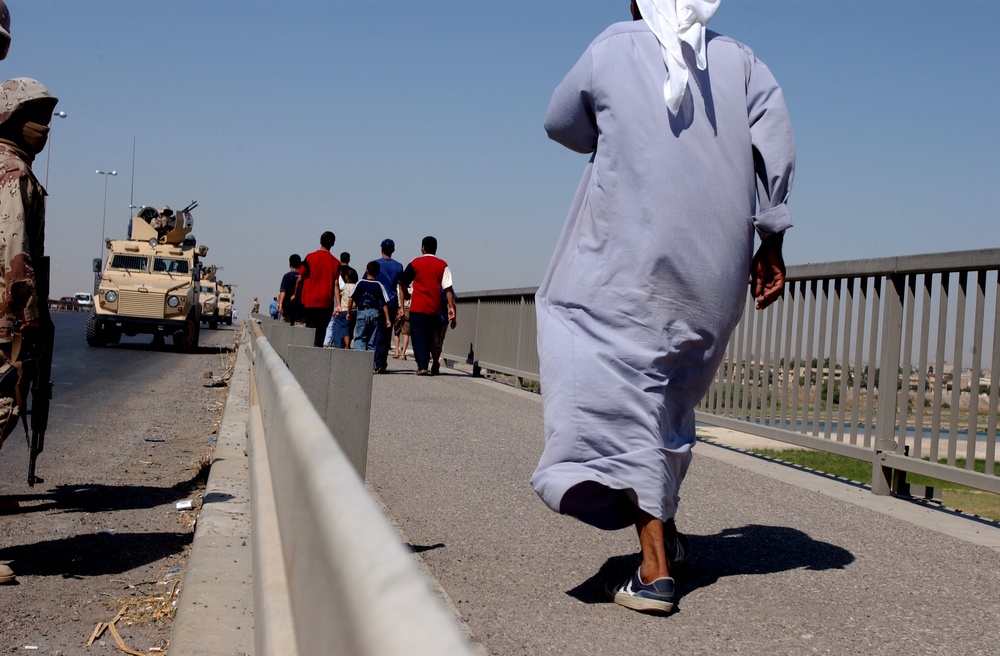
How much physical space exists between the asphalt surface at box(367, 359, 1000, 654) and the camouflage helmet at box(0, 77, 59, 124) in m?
2.42

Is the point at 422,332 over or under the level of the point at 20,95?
under

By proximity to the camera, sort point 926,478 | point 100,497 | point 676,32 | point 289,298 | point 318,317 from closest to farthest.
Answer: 1. point 676,32
2. point 100,497
3. point 926,478
4. point 318,317
5. point 289,298

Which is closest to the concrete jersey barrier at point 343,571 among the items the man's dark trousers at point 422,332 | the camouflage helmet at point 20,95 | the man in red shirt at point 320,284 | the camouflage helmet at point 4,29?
the camouflage helmet at point 20,95

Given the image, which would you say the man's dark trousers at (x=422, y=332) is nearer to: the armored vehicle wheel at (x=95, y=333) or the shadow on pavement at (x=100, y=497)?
the shadow on pavement at (x=100, y=497)

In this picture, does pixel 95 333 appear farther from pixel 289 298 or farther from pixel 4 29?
pixel 4 29

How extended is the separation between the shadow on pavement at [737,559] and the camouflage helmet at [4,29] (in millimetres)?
3395

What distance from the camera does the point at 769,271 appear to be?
3.82m

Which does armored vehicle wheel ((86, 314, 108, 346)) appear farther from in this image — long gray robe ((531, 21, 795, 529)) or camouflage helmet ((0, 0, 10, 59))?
long gray robe ((531, 21, 795, 529))

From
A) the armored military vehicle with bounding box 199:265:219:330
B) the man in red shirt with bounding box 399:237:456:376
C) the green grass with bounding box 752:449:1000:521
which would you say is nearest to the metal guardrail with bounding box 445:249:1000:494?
the green grass with bounding box 752:449:1000:521

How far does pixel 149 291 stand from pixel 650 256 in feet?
76.1

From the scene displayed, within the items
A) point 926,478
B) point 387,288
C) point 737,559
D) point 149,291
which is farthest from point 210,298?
point 737,559

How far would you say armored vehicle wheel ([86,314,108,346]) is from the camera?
82.4 ft

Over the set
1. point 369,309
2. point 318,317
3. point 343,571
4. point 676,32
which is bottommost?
point 343,571

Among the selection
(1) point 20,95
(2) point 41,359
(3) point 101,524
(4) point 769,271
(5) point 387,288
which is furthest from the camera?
(5) point 387,288
